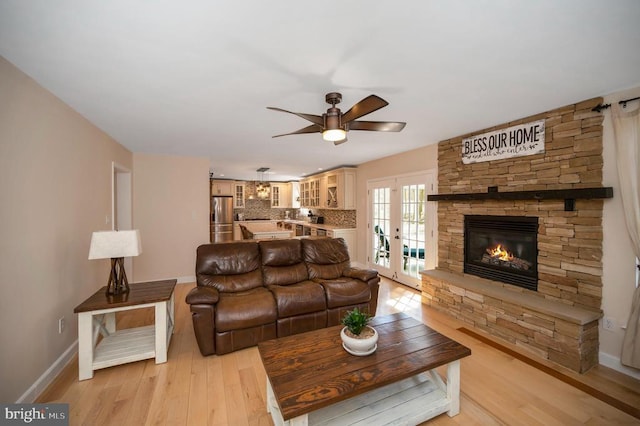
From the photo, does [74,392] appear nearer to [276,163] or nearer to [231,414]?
[231,414]

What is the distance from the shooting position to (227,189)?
28.0ft

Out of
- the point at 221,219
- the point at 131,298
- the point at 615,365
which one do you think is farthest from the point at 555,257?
the point at 221,219

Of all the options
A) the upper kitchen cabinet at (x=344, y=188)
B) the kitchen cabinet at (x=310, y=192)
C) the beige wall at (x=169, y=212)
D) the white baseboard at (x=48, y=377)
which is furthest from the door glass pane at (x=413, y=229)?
the white baseboard at (x=48, y=377)

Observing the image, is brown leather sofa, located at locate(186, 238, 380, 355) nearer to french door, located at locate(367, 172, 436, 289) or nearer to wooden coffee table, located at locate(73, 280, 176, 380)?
wooden coffee table, located at locate(73, 280, 176, 380)

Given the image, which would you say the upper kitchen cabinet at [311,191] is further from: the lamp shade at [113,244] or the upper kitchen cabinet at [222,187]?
the lamp shade at [113,244]

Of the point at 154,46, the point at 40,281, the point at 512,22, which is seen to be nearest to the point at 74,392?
the point at 40,281

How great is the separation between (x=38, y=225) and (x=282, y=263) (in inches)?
92.0

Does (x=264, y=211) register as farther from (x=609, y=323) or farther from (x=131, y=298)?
(x=609, y=323)

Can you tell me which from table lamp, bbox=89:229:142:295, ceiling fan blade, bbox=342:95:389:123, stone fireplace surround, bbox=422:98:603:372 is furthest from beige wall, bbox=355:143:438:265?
table lamp, bbox=89:229:142:295

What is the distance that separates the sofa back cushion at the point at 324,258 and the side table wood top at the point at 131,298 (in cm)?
171

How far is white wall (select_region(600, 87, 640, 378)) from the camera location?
7.56ft

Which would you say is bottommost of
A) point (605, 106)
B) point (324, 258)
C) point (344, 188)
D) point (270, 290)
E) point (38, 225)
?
point (270, 290)

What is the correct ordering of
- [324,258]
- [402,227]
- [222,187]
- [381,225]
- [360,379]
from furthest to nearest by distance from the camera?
1. [222,187]
2. [381,225]
3. [402,227]
4. [324,258]
5. [360,379]

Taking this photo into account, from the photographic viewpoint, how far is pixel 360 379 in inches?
61.9
